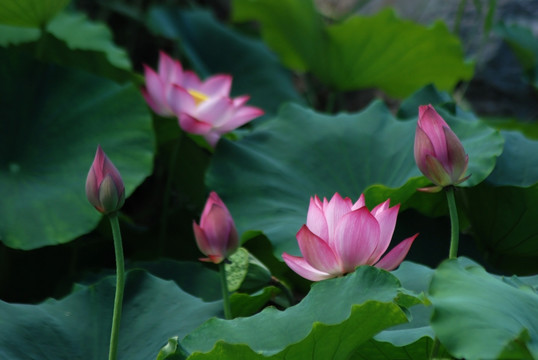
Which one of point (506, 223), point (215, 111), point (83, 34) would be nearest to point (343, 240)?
point (506, 223)

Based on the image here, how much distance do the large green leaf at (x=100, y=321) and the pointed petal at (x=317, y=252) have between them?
19cm

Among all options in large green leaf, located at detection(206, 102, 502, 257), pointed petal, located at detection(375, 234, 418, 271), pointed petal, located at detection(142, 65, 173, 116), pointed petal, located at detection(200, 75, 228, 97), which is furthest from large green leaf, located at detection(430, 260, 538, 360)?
pointed petal, located at detection(200, 75, 228, 97)

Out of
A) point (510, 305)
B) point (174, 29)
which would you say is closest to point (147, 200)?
point (174, 29)

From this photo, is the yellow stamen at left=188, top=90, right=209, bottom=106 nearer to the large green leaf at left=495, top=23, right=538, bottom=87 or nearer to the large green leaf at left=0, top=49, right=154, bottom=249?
the large green leaf at left=0, top=49, right=154, bottom=249

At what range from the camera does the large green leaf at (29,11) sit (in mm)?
1283

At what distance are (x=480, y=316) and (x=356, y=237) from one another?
19 centimetres

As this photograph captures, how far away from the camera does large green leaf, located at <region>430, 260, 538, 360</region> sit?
564mm

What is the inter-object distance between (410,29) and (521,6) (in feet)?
2.10

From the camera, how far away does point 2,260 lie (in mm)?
1305

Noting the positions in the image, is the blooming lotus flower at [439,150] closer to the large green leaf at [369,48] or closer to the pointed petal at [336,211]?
the pointed petal at [336,211]

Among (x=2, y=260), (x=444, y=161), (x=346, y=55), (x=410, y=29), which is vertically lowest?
(x=2, y=260)

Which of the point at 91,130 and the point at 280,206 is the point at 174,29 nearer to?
the point at 91,130

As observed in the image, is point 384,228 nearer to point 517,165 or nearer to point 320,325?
point 320,325

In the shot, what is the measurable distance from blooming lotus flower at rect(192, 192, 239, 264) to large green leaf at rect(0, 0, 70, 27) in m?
0.67
